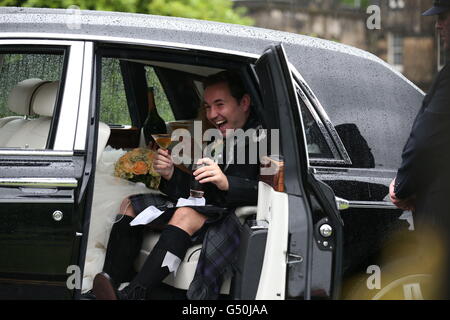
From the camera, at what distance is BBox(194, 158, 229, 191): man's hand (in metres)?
3.71

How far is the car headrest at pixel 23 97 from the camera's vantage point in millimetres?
4086

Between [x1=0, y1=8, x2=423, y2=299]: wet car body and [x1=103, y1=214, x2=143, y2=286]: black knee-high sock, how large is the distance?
576mm

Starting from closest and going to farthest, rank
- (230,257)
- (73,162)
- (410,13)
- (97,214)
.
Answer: (73,162), (230,257), (97,214), (410,13)

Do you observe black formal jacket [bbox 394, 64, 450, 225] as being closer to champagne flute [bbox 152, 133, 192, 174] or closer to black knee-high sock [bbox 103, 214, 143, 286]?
champagne flute [bbox 152, 133, 192, 174]

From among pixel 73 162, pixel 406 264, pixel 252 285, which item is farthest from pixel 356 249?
pixel 73 162

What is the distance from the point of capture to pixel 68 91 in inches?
142

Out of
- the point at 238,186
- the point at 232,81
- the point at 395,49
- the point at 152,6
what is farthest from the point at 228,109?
the point at 395,49

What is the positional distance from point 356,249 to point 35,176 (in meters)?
1.42

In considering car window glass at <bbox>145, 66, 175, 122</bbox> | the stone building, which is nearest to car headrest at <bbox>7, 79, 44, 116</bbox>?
car window glass at <bbox>145, 66, 175, 122</bbox>

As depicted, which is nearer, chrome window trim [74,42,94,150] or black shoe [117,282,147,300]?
chrome window trim [74,42,94,150]

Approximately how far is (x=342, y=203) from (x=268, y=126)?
1.51ft

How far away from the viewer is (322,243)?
331 cm

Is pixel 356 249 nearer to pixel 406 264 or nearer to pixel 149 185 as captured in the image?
pixel 406 264
